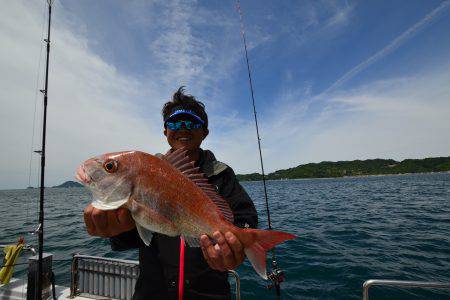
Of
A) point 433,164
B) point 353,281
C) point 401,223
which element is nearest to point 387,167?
point 433,164

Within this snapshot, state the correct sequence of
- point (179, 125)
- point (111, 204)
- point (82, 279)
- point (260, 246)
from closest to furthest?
point (111, 204)
point (260, 246)
point (179, 125)
point (82, 279)

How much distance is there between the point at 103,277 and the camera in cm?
584

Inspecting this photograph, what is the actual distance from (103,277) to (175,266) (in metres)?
4.05

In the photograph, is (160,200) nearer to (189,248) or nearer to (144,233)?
(144,233)

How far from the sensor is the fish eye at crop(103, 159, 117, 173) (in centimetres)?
213

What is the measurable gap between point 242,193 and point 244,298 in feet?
20.6

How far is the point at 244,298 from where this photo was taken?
786 centimetres

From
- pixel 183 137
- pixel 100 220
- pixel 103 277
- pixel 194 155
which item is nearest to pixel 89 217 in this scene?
pixel 100 220

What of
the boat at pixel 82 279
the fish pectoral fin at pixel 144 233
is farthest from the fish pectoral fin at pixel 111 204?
the boat at pixel 82 279

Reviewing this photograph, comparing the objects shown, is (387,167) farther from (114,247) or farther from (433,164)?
(114,247)

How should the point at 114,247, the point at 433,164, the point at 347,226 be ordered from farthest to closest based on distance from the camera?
the point at 433,164 → the point at 347,226 → the point at 114,247

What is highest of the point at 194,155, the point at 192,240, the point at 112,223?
the point at 194,155

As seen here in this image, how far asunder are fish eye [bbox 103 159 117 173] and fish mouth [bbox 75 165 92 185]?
17 centimetres

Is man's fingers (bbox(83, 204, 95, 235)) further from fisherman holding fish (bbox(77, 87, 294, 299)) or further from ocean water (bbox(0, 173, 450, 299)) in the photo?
ocean water (bbox(0, 173, 450, 299))
